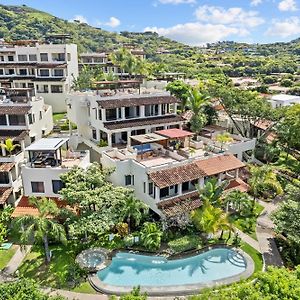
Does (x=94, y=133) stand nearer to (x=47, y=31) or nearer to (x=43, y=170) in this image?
(x=43, y=170)

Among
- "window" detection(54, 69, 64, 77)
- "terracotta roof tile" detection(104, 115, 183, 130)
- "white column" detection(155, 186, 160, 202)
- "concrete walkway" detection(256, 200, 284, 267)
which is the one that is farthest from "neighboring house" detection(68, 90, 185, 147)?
"concrete walkway" detection(256, 200, 284, 267)

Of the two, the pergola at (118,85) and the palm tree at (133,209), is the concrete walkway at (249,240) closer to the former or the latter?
the palm tree at (133,209)

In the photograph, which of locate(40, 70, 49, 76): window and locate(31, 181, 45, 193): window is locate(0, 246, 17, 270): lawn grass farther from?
Answer: locate(40, 70, 49, 76): window

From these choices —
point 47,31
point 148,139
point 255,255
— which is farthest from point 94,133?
point 47,31

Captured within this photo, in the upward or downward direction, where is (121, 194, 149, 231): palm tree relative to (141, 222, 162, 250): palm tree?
upward

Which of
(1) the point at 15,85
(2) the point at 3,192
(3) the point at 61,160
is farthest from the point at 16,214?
(1) the point at 15,85

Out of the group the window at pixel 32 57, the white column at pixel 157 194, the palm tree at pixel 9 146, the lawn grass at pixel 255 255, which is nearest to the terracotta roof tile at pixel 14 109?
the palm tree at pixel 9 146
